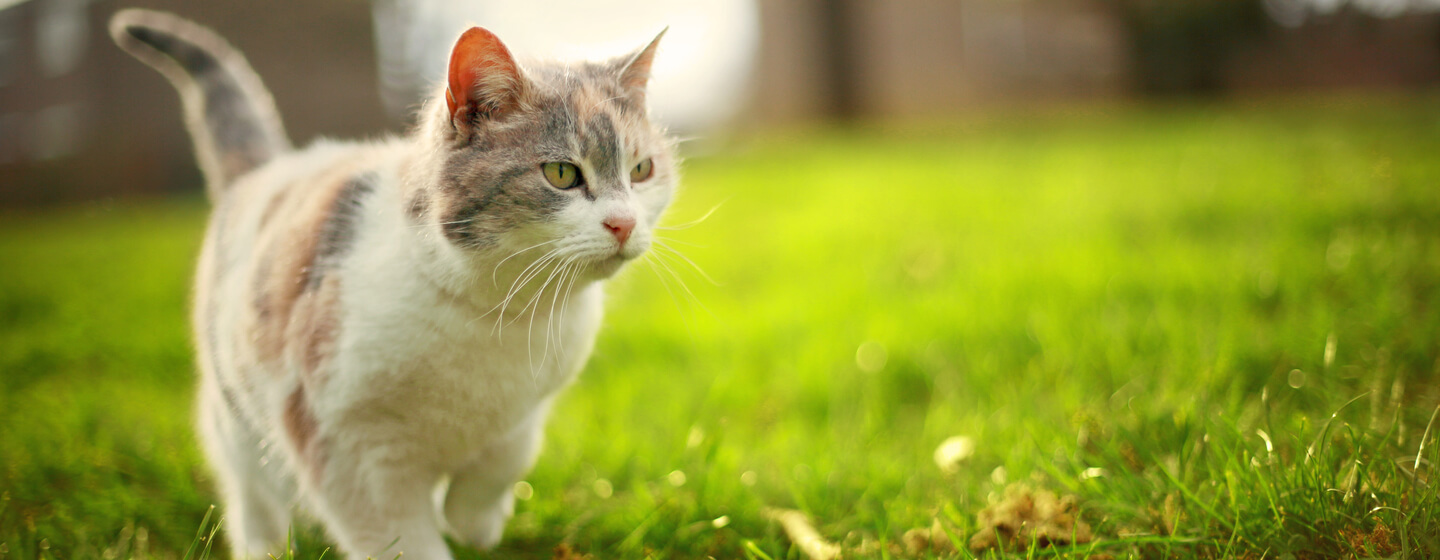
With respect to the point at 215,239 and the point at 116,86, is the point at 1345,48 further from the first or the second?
the point at 116,86

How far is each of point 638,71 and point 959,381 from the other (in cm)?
143

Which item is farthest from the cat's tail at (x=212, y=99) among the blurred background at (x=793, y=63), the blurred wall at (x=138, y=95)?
the blurred wall at (x=138, y=95)

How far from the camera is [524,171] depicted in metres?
1.19

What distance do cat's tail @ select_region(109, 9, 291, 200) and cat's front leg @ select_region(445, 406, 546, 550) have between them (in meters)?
1.04

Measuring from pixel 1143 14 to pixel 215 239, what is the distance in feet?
37.3

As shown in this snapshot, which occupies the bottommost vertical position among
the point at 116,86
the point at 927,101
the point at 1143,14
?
the point at 927,101

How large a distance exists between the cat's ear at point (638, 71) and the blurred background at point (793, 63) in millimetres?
85

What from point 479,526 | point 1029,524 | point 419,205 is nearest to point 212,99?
point 419,205

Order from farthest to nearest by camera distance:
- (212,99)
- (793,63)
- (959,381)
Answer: (793,63) < (959,381) < (212,99)

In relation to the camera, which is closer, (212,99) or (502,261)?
(502,261)

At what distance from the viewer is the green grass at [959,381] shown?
1.36 m

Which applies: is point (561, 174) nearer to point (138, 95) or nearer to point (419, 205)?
point (419, 205)

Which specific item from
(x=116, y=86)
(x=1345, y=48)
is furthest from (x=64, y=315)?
(x=1345, y=48)

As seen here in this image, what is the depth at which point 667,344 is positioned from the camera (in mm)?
2785
